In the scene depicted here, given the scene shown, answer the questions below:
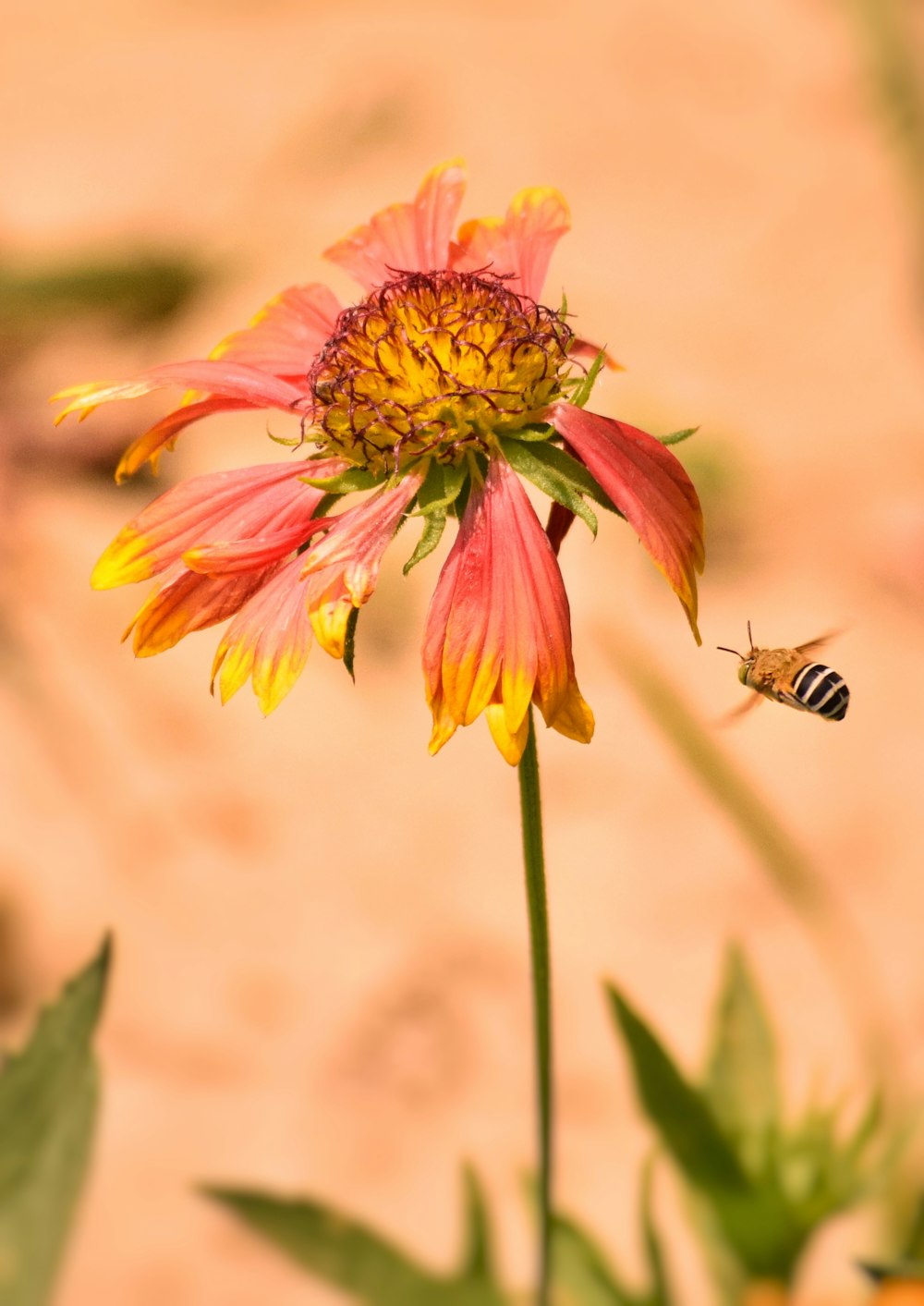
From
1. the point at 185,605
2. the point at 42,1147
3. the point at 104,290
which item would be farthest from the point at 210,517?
the point at 104,290

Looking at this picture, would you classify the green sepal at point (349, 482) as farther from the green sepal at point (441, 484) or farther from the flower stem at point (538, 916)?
the flower stem at point (538, 916)

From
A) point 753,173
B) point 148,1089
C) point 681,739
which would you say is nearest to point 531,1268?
point 148,1089

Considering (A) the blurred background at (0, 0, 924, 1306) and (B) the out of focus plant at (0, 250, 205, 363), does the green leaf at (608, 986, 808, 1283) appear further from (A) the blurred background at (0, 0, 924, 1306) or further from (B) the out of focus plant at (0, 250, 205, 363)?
(B) the out of focus plant at (0, 250, 205, 363)

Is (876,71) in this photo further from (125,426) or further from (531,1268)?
(531,1268)

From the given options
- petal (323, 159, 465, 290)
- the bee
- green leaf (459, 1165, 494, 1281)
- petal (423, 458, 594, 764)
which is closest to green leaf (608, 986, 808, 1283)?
green leaf (459, 1165, 494, 1281)

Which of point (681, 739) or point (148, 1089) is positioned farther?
point (148, 1089)

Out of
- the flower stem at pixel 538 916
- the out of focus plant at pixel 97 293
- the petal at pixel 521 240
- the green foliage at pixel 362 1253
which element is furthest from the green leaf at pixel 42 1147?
the out of focus plant at pixel 97 293

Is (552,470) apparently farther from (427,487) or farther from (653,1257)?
(653,1257)
